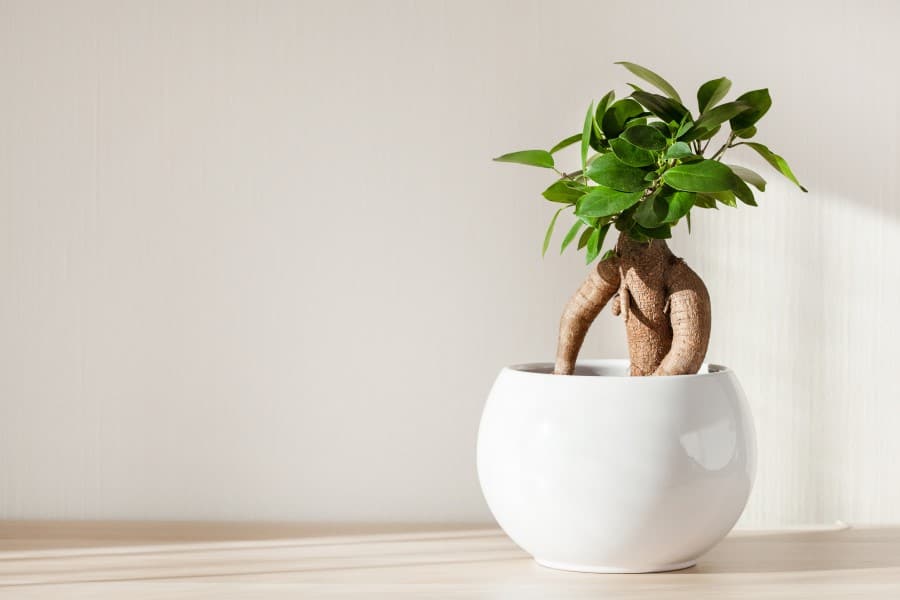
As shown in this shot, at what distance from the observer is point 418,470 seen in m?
1.21

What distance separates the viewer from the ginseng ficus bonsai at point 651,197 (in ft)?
2.83

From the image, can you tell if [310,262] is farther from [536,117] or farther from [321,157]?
[536,117]

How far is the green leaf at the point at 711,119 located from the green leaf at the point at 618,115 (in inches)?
2.8

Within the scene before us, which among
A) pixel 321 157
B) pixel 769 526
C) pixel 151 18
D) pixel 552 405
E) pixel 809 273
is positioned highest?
pixel 151 18

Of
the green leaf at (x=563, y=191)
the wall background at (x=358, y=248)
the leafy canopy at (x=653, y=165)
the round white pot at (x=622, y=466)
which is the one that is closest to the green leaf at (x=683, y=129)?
the leafy canopy at (x=653, y=165)

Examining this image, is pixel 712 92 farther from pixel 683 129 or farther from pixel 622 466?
pixel 622 466

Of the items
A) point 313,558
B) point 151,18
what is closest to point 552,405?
point 313,558

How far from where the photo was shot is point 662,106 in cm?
91

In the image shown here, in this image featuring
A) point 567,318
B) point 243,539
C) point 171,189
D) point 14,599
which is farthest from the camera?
point 171,189

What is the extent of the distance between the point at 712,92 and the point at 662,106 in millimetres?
51

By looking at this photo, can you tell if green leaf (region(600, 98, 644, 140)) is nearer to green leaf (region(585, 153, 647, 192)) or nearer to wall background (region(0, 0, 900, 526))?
green leaf (region(585, 153, 647, 192))

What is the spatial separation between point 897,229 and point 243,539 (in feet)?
2.76

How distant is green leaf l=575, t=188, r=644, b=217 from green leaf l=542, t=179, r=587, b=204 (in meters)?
0.06

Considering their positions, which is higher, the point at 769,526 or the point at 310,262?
the point at 310,262
